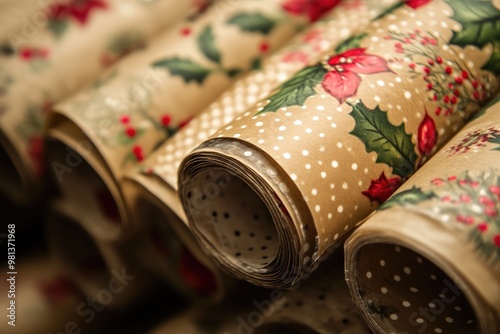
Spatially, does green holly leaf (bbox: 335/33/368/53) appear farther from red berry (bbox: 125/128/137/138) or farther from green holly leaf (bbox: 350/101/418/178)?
red berry (bbox: 125/128/137/138)

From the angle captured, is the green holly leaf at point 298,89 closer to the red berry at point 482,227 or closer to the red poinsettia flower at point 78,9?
the red berry at point 482,227

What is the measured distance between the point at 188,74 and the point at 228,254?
0.85ft

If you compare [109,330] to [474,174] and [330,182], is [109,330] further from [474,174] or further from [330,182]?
[474,174]

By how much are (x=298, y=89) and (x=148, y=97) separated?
238 millimetres

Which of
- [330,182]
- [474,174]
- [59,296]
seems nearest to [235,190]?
[330,182]

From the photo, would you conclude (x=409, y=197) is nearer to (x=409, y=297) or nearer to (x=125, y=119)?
(x=409, y=297)

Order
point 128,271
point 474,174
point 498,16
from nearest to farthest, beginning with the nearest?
point 474,174
point 498,16
point 128,271

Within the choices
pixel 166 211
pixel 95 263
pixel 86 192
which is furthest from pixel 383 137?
pixel 95 263

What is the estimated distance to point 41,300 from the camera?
0.86m

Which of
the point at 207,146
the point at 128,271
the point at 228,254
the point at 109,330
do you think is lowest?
the point at 109,330

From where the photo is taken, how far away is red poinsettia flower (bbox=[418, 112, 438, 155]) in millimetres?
525

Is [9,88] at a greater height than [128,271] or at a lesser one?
greater

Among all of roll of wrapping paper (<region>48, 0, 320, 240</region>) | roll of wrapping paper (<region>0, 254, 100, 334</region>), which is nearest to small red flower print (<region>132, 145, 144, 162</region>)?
roll of wrapping paper (<region>48, 0, 320, 240</region>)

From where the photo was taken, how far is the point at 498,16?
572 millimetres
